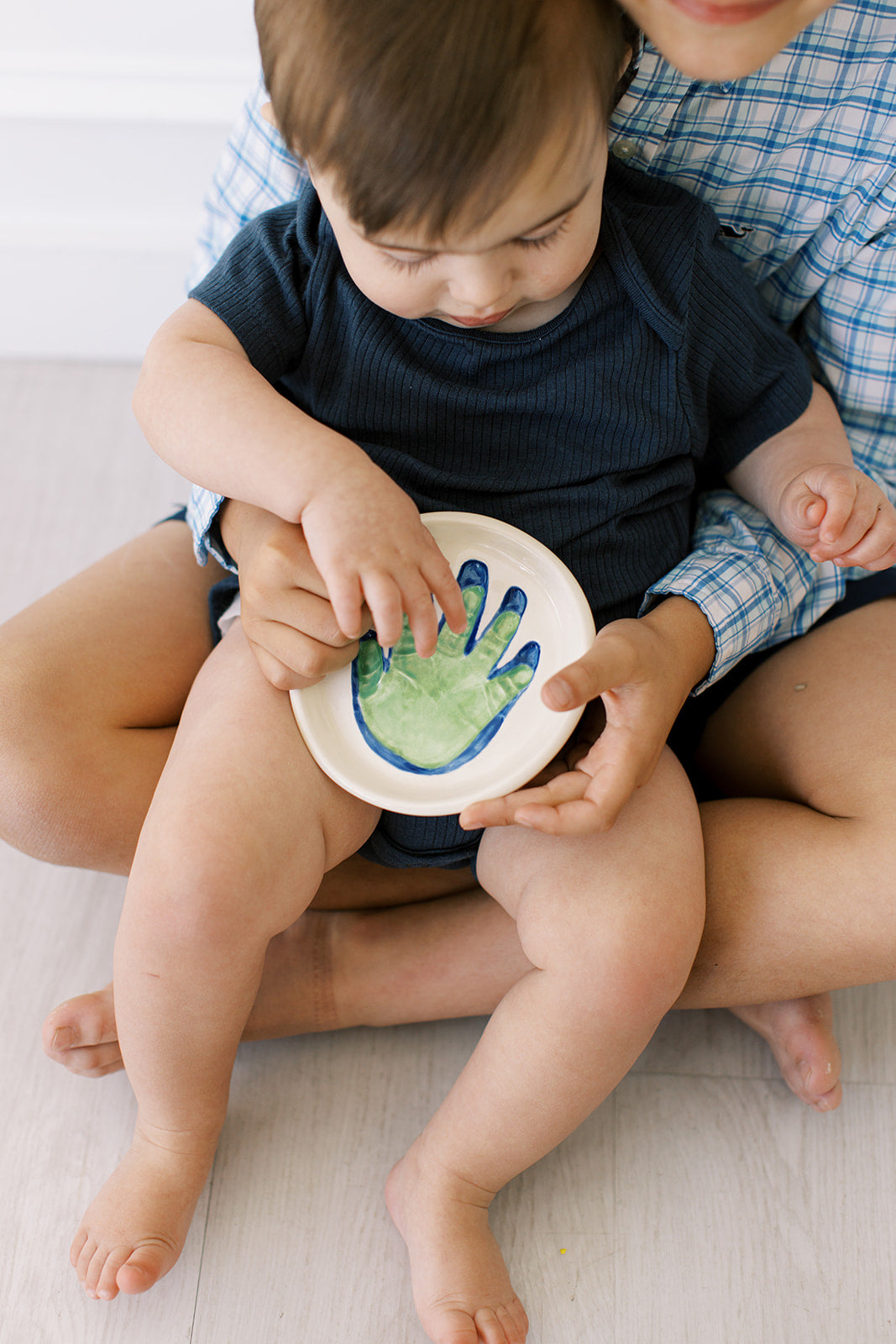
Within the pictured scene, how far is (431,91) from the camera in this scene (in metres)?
0.51

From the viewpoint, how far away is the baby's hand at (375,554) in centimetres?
60

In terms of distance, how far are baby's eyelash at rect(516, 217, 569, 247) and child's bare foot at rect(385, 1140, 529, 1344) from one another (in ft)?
1.86

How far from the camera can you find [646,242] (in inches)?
27.9

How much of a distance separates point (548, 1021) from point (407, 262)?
45 centimetres

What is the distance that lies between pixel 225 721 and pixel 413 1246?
1.18 ft

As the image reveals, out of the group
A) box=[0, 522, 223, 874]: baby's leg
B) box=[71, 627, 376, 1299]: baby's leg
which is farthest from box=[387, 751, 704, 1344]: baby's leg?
box=[0, 522, 223, 874]: baby's leg

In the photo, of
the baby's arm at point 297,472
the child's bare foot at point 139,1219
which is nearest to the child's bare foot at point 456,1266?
the child's bare foot at point 139,1219

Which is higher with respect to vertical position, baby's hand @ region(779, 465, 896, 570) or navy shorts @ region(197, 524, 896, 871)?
baby's hand @ region(779, 465, 896, 570)

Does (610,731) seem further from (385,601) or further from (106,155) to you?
(106,155)

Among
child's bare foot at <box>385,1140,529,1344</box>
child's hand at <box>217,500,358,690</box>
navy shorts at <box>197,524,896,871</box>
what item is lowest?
child's bare foot at <box>385,1140,529,1344</box>

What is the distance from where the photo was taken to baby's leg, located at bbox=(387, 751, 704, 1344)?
2.15 ft

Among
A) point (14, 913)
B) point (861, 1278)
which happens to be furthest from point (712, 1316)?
point (14, 913)


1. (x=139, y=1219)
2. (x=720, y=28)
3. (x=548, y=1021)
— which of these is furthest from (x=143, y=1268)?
(x=720, y=28)

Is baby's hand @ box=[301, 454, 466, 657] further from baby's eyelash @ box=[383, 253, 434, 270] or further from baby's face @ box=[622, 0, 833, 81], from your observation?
baby's face @ box=[622, 0, 833, 81]
